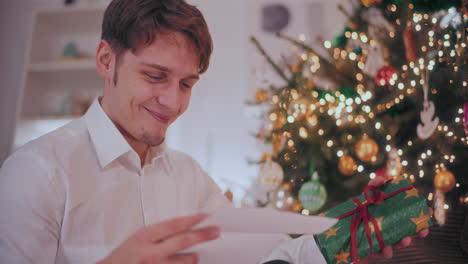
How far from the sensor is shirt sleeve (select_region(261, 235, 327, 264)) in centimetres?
77

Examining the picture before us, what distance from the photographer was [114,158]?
836 millimetres

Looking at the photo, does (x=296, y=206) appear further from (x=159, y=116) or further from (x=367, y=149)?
(x=159, y=116)

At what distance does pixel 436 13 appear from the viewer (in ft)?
3.73

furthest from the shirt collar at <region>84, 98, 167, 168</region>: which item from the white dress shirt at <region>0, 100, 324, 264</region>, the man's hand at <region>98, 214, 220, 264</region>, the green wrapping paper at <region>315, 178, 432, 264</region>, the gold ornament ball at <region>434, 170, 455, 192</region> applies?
the gold ornament ball at <region>434, 170, 455, 192</region>

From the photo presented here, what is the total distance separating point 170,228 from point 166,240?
18 mm

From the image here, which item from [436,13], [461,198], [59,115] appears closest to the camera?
[461,198]

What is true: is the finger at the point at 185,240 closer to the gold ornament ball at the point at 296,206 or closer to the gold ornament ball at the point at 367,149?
the gold ornament ball at the point at 367,149

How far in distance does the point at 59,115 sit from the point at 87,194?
1775 mm

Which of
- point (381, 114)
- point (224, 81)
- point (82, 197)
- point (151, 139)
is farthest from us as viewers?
point (224, 81)

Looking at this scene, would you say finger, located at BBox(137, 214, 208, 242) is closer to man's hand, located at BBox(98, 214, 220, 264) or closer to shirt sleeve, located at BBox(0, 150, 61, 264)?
man's hand, located at BBox(98, 214, 220, 264)

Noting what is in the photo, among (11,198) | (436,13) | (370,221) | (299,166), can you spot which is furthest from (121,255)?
(436,13)

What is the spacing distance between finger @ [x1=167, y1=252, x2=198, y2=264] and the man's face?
16.6 inches

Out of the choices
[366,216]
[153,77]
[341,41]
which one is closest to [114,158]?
[153,77]

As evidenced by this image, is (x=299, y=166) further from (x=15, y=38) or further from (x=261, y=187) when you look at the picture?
(x=15, y=38)
